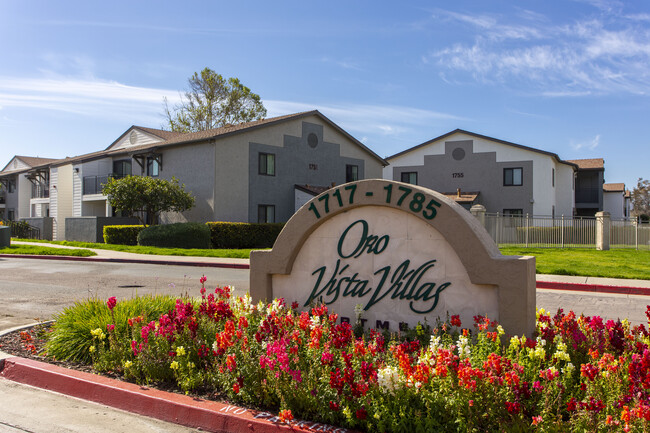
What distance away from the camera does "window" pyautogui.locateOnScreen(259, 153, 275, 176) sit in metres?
32.0

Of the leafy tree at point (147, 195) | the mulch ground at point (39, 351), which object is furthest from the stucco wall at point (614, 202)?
the mulch ground at point (39, 351)

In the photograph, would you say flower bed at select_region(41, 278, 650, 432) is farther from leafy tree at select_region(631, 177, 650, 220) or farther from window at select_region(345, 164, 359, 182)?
leafy tree at select_region(631, 177, 650, 220)

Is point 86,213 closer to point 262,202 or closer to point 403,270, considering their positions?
point 262,202

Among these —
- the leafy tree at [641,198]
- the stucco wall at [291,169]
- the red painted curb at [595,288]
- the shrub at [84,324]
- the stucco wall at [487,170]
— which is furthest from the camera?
the leafy tree at [641,198]

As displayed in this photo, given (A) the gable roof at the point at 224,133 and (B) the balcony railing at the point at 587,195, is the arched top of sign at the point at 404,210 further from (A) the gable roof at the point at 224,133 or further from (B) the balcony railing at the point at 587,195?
(B) the balcony railing at the point at 587,195

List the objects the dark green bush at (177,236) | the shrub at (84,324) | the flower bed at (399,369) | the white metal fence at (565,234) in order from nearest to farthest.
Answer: the flower bed at (399,369) < the shrub at (84,324) < the dark green bush at (177,236) < the white metal fence at (565,234)

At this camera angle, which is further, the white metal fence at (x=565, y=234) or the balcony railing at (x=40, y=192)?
the balcony railing at (x=40, y=192)

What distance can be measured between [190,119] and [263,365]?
53496 millimetres

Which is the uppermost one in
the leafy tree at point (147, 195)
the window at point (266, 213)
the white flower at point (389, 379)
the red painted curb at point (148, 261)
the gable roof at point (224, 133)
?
the gable roof at point (224, 133)

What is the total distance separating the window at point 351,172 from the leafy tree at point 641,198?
5841cm

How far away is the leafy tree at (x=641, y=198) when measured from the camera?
7869 centimetres

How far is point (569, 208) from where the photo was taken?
153 feet

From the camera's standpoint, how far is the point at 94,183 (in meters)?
37.9

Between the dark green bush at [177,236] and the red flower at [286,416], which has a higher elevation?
the dark green bush at [177,236]
